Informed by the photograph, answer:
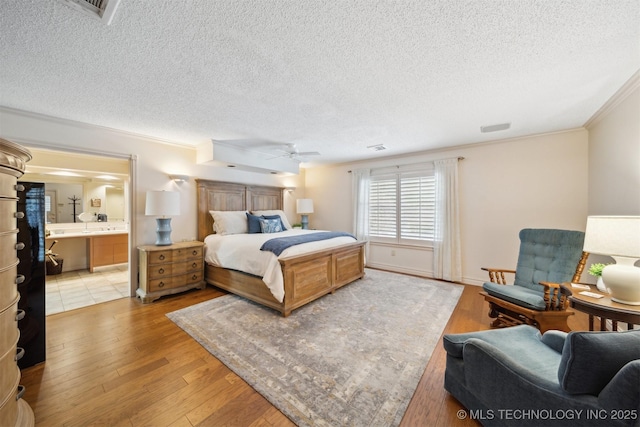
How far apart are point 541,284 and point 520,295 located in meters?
0.23

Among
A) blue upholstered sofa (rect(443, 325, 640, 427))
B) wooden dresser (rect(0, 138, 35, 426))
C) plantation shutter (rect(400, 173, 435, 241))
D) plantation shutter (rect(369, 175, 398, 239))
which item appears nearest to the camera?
blue upholstered sofa (rect(443, 325, 640, 427))

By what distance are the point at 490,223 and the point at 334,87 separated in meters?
3.50

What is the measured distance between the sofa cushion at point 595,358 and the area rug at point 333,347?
98cm

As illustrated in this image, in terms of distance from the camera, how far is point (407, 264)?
482 centimetres

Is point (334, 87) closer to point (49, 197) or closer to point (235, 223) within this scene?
point (235, 223)

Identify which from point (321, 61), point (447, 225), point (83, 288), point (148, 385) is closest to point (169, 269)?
point (83, 288)

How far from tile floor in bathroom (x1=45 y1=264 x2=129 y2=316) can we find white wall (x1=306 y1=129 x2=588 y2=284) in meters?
5.17

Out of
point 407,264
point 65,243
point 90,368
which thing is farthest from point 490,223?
point 65,243

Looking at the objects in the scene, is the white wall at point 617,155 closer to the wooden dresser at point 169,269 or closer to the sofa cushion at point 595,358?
the sofa cushion at point 595,358

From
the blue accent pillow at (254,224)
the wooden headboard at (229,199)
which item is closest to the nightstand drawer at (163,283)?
the wooden headboard at (229,199)

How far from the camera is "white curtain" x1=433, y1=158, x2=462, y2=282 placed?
420 cm

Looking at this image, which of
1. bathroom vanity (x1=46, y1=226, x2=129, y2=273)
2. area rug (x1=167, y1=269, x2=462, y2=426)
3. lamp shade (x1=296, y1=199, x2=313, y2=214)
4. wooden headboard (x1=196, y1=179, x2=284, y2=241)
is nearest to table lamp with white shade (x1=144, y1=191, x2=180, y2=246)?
wooden headboard (x1=196, y1=179, x2=284, y2=241)

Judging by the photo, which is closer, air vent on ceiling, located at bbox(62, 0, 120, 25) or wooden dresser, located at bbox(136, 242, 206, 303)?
air vent on ceiling, located at bbox(62, 0, 120, 25)

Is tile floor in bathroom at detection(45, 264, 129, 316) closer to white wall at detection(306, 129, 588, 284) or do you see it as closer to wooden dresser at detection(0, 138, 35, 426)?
wooden dresser at detection(0, 138, 35, 426)
